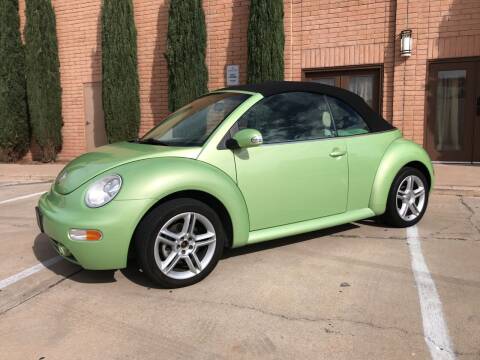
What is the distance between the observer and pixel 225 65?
11.0 m

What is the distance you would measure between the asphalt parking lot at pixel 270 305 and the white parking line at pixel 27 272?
0.01 m

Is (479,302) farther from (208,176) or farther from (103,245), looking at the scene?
(103,245)

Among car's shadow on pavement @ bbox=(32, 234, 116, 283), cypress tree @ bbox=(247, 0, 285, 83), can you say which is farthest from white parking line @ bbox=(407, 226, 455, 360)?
A: cypress tree @ bbox=(247, 0, 285, 83)

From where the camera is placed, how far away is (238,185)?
3881mm

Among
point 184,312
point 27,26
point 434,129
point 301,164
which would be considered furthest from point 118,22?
point 184,312

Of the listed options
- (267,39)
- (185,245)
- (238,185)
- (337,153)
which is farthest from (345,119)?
(267,39)

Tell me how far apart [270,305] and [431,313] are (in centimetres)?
108

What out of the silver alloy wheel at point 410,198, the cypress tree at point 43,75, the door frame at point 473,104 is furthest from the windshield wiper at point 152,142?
the cypress tree at point 43,75

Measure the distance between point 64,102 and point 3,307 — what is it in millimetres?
10490

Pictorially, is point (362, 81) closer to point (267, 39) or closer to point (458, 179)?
point (267, 39)

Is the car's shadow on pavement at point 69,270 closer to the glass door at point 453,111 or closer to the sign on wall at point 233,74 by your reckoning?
the sign on wall at point 233,74

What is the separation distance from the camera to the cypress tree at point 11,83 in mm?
12219

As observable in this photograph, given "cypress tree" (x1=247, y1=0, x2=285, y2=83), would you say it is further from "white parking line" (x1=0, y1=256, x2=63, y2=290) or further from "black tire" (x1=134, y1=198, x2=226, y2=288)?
"black tire" (x1=134, y1=198, x2=226, y2=288)

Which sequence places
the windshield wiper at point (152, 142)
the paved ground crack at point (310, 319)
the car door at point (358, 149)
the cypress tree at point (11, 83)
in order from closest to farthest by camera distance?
1. the paved ground crack at point (310, 319)
2. the windshield wiper at point (152, 142)
3. the car door at point (358, 149)
4. the cypress tree at point (11, 83)
